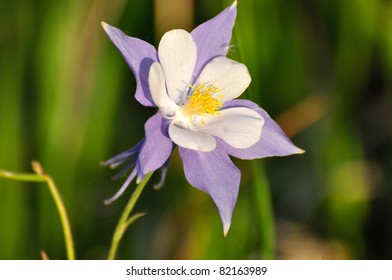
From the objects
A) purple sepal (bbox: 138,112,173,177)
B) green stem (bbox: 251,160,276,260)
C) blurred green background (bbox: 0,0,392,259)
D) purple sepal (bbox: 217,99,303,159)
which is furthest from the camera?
blurred green background (bbox: 0,0,392,259)

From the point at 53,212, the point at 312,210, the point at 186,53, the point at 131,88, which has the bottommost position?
the point at 312,210

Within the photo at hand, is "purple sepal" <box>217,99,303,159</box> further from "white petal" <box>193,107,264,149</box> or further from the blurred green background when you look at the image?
the blurred green background

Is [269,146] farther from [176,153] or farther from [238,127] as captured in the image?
[176,153]

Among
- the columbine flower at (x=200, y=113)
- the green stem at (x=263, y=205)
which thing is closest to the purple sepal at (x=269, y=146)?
the columbine flower at (x=200, y=113)

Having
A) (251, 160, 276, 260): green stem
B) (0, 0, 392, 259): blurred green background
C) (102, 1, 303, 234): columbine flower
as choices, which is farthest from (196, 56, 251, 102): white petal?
(0, 0, 392, 259): blurred green background

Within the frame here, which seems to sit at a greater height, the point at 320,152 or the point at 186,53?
the point at 186,53
